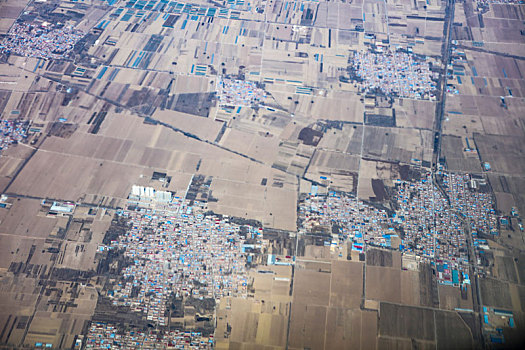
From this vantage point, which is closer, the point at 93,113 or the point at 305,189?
the point at 305,189

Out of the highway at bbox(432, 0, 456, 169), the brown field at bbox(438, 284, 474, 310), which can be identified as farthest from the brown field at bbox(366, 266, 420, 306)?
the highway at bbox(432, 0, 456, 169)

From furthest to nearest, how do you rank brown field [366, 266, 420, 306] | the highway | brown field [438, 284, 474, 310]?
1. the highway
2. brown field [366, 266, 420, 306]
3. brown field [438, 284, 474, 310]

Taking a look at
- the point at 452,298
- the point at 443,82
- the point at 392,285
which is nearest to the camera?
the point at 452,298

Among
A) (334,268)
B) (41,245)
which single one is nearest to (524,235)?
(334,268)

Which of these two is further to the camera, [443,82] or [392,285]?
[443,82]

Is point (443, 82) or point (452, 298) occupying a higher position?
point (443, 82)

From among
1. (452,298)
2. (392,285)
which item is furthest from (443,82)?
(392,285)

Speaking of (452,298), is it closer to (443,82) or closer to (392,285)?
(392,285)

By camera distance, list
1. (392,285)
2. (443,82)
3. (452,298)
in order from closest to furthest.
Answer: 1. (452,298)
2. (392,285)
3. (443,82)

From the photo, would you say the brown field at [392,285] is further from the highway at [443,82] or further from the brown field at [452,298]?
the highway at [443,82]

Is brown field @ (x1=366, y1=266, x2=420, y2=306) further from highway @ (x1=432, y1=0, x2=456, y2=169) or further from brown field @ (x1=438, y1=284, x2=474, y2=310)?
highway @ (x1=432, y1=0, x2=456, y2=169)

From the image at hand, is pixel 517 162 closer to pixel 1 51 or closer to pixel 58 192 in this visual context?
pixel 58 192
